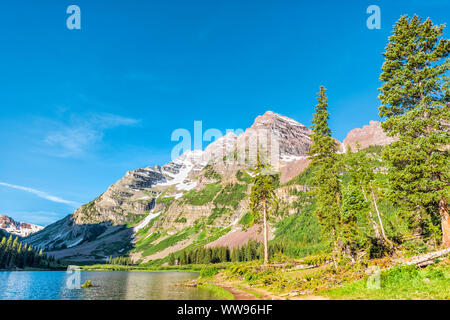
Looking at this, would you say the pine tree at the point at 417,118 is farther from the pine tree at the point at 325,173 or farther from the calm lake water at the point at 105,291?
the calm lake water at the point at 105,291

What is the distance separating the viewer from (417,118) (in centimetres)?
2367

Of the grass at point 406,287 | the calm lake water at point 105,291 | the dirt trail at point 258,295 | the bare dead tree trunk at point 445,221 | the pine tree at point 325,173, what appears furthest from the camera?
the calm lake water at point 105,291

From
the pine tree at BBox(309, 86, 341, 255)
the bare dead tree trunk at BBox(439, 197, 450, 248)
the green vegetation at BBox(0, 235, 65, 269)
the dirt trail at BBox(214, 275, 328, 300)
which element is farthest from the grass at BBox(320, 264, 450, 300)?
the green vegetation at BBox(0, 235, 65, 269)

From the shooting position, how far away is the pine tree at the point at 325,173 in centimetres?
3391

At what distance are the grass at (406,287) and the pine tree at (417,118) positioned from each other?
17.5ft

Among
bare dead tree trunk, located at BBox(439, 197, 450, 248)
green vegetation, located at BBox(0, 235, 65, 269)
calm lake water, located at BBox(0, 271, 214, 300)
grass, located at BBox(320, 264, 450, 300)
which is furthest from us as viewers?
green vegetation, located at BBox(0, 235, 65, 269)

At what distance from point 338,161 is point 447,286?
925 inches

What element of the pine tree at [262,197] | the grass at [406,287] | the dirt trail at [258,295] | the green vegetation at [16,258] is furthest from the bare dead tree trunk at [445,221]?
the green vegetation at [16,258]

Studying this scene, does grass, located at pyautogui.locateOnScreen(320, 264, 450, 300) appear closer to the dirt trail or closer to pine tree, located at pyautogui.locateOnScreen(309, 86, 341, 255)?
the dirt trail

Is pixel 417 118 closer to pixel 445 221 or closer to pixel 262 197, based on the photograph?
pixel 445 221

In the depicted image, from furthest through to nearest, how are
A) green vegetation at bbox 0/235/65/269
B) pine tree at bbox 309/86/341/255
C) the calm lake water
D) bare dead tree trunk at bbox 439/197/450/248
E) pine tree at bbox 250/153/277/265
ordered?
green vegetation at bbox 0/235/65/269 → pine tree at bbox 250/153/277/265 → the calm lake water → pine tree at bbox 309/86/341/255 → bare dead tree trunk at bbox 439/197/450/248

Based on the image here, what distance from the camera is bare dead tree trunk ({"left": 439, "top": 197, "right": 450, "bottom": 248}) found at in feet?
69.0

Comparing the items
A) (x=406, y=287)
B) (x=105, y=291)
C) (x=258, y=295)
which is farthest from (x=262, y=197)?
(x=105, y=291)
